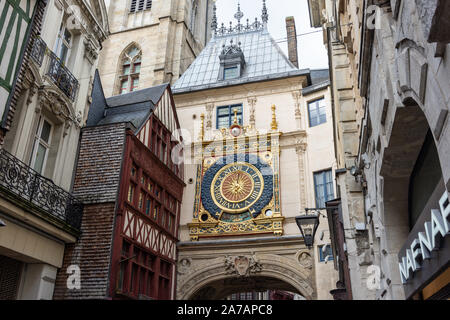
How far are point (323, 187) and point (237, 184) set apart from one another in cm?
329

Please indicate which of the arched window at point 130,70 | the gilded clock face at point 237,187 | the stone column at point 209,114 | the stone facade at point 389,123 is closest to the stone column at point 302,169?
the gilded clock face at point 237,187

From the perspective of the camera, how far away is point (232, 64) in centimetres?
2000

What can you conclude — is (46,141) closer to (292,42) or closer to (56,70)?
(56,70)

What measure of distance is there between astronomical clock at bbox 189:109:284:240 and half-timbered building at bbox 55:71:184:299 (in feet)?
3.92

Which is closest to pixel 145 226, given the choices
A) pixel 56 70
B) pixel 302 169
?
pixel 56 70

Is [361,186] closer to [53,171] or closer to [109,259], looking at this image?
[109,259]

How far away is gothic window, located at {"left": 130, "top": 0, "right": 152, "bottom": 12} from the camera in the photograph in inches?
1130

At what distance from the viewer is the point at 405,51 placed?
11.4 ft

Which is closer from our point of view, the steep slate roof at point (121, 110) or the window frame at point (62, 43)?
the window frame at point (62, 43)

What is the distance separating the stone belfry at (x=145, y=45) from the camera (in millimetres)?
24938

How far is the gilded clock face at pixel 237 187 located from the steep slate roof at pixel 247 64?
3.98 meters

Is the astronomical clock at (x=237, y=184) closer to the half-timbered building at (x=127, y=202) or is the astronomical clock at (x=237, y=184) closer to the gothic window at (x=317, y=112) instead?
the half-timbered building at (x=127, y=202)

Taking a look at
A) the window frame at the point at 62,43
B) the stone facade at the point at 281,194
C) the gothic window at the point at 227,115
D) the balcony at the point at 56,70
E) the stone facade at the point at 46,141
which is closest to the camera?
the stone facade at the point at 46,141

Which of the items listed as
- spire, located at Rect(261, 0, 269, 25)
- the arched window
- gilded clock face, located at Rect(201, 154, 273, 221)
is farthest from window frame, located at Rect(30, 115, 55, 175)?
spire, located at Rect(261, 0, 269, 25)
